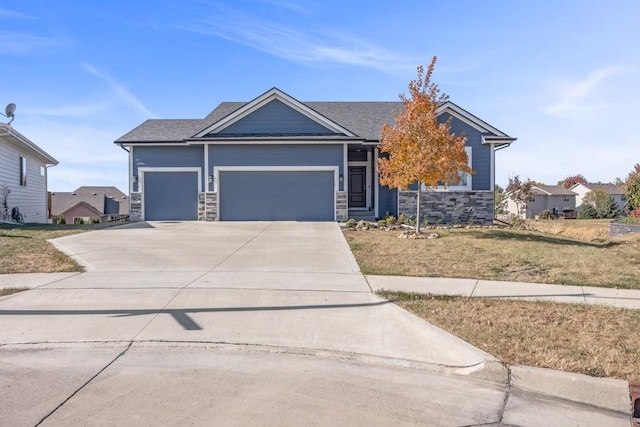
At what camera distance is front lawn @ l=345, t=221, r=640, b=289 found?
890 centimetres

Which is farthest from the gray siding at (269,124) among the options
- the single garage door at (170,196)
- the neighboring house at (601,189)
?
the neighboring house at (601,189)

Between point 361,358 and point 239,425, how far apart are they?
1.79 meters

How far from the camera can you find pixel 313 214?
20062 millimetres

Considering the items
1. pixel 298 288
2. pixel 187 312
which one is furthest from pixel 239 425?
pixel 298 288

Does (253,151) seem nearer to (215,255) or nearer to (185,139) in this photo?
(185,139)

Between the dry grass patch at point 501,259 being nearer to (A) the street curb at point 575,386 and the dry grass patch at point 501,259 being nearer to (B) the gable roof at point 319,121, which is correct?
(A) the street curb at point 575,386

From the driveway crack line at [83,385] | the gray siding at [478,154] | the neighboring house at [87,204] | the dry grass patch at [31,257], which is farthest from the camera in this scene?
the neighboring house at [87,204]

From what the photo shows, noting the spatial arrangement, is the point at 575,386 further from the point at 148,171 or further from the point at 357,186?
the point at 148,171

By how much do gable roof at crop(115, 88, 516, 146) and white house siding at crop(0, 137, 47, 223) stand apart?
5.19 metres

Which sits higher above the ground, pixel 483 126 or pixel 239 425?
pixel 483 126

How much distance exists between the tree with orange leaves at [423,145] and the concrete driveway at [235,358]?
20.5ft

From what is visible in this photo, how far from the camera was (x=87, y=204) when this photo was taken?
4725 cm

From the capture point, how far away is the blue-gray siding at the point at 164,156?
68.4 feet

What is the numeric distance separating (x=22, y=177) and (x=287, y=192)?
45.0 feet
